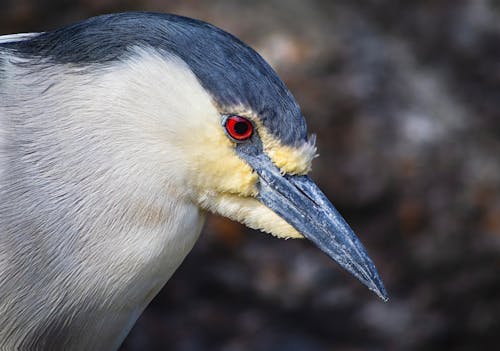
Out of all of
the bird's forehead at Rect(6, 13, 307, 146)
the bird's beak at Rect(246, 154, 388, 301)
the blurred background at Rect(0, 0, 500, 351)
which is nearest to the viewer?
the bird's forehead at Rect(6, 13, 307, 146)

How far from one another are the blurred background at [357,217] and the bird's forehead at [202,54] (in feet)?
6.81

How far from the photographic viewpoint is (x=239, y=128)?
79.1 inches

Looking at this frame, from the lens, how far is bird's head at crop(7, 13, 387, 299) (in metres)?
1.98

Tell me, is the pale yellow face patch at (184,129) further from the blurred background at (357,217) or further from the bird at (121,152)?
the blurred background at (357,217)

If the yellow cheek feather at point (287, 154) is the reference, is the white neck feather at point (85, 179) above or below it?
below

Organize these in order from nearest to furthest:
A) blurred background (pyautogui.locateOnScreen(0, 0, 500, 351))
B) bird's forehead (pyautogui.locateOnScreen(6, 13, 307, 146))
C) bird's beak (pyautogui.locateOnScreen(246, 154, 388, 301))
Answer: bird's forehead (pyautogui.locateOnScreen(6, 13, 307, 146))
bird's beak (pyautogui.locateOnScreen(246, 154, 388, 301))
blurred background (pyautogui.locateOnScreen(0, 0, 500, 351))

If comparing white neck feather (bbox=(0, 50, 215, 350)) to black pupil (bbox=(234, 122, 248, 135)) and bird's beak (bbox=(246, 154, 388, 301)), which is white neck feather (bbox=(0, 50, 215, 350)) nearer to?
black pupil (bbox=(234, 122, 248, 135))

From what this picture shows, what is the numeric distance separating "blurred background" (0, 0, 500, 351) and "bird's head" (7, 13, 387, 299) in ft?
6.46

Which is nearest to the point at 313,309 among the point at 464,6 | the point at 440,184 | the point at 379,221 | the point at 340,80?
the point at 379,221

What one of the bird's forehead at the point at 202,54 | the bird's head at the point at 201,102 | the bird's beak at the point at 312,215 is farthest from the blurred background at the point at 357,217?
the bird's forehead at the point at 202,54

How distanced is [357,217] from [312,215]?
202 cm

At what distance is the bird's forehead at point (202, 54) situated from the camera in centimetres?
198

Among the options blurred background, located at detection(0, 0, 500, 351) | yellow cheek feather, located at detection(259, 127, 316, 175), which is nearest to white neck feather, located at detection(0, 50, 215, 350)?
yellow cheek feather, located at detection(259, 127, 316, 175)

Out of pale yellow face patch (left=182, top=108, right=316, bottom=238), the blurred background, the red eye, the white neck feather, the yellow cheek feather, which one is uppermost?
the blurred background
